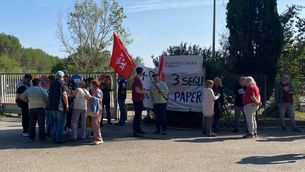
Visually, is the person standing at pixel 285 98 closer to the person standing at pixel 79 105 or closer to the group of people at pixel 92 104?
the group of people at pixel 92 104

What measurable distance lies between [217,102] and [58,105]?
187 inches

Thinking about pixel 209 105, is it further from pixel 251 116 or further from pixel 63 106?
pixel 63 106

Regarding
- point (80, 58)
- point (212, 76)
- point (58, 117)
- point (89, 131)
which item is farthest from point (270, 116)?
point (80, 58)

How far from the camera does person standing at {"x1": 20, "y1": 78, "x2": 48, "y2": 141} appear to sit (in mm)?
11578

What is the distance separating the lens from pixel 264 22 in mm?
16844

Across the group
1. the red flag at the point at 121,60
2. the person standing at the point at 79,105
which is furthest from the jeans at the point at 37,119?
the red flag at the point at 121,60

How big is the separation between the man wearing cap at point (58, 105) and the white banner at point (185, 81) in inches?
179

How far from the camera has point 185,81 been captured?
48.4 feet

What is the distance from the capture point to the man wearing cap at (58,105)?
11.3 meters

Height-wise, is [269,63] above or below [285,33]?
below

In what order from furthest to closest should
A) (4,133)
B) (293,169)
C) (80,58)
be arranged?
(80,58)
(4,133)
(293,169)

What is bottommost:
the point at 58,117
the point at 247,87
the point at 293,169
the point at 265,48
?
the point at 293,169

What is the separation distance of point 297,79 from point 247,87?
6.56 meters

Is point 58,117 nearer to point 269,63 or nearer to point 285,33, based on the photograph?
point 269,63
